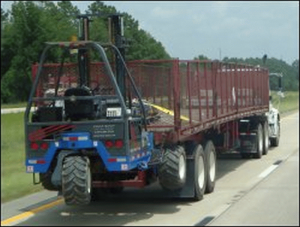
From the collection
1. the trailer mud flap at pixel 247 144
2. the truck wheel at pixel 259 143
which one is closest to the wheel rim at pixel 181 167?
the trailer mud flap at pixel 247 144

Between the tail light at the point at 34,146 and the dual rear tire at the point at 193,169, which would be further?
the dual rear tire at the point at 193,169

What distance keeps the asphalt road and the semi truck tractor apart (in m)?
0.37

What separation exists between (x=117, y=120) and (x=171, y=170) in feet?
5.64

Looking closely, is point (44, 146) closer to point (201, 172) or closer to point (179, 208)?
point (179, 208)

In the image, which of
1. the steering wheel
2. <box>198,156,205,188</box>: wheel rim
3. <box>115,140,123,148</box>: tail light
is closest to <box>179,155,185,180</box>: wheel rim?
<box>198,156,205,188</box>: wheel rim

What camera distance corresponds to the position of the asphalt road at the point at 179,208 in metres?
9.18

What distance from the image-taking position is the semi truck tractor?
27.9 feet

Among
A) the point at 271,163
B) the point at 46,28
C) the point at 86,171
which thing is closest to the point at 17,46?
the point at 46,28

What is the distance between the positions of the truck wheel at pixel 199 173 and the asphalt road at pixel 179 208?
183mm

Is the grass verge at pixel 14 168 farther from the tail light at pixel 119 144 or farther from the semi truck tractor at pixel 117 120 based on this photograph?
the tail light at pixel 119 144

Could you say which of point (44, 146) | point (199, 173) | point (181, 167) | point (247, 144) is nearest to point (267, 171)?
point (247, 144)

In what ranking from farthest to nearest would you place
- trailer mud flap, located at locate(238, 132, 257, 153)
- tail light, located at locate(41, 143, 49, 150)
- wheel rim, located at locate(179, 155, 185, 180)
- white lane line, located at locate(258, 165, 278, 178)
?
trailer mud flap, located at locate(238, 132, 257, 153)
white lane line, located at locate(258, 165, 278, 178)
wheel rim, located at locate(179, 155, 185, 180)
tail light, located at locate(41, 143, 49, 150)

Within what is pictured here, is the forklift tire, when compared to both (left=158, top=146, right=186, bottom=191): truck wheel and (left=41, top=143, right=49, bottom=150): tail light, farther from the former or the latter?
(left=158, top=146, right=186, bottom=191): truck wheel

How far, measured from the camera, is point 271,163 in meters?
16.8
